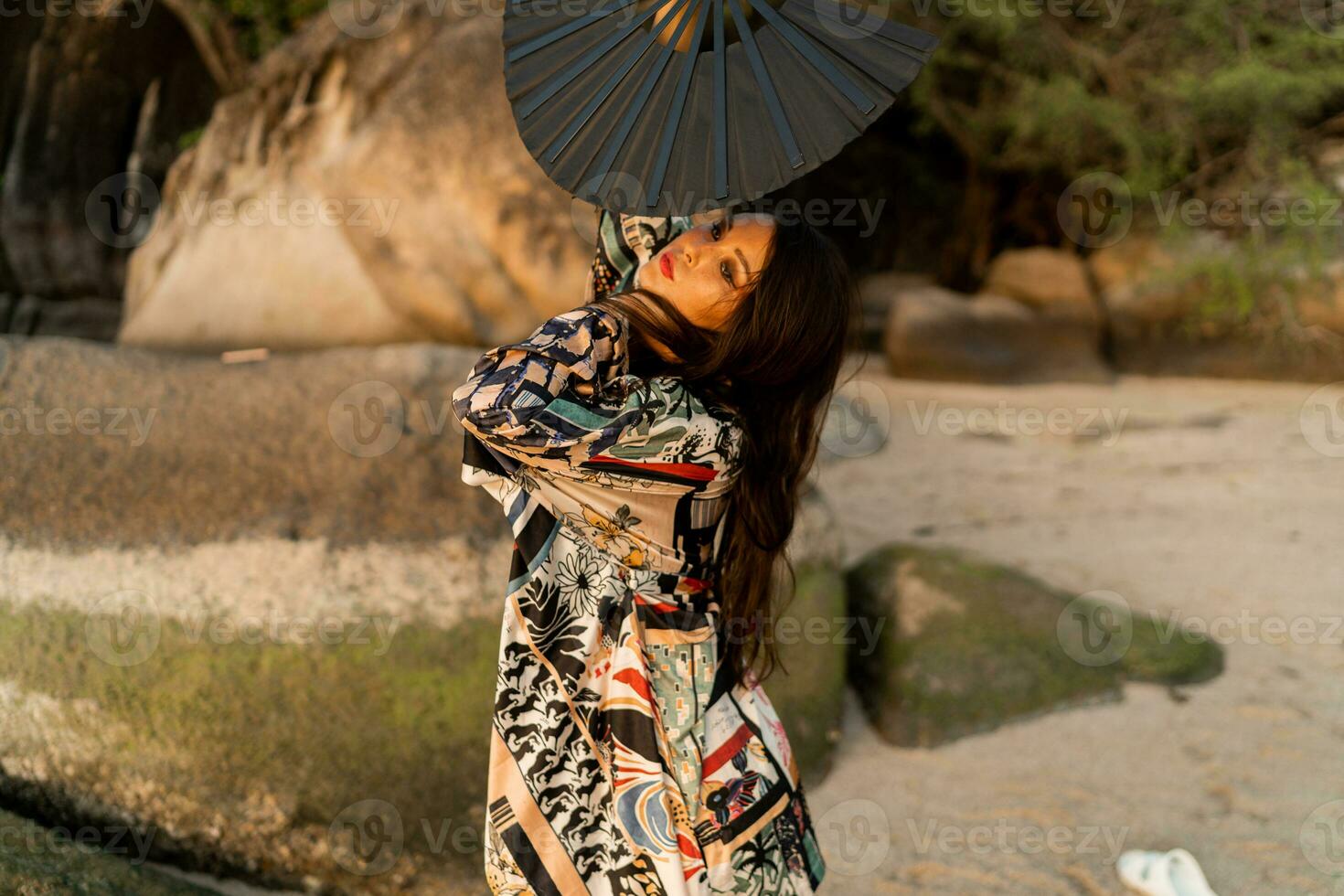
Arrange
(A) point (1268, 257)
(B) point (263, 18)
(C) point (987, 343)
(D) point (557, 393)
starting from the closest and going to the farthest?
1. (D) point (557, 393)
2. (B) point (263, 18)
3. (A) point (1268, 257)
4. (C) point (987, 343)

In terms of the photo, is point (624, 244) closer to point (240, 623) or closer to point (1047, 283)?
point (240, 623)

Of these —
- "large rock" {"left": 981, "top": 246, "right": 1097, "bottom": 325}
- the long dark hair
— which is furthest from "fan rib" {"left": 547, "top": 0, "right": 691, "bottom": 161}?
"large rock" {"left": 981, "top": 246, "right": 1097, "bottom": 325}

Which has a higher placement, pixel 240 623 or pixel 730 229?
pixel 730 229

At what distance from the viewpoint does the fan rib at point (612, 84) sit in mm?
1252

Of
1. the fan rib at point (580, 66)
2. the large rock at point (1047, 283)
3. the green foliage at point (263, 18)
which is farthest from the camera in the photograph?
the large rock at point (1047, 283)

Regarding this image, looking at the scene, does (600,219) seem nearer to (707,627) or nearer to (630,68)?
(630,68)

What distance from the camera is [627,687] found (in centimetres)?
143

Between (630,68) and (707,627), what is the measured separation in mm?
819

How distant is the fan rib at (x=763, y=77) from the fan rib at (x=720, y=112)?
0.02 meters

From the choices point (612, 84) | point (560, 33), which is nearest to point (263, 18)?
point (560, 33)

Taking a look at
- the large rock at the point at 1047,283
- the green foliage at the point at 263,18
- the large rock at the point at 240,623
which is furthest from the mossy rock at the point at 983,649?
the large rock at the point at 1047,283

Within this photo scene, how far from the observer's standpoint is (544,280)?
4.04 meters

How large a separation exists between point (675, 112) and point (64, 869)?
1930 mm

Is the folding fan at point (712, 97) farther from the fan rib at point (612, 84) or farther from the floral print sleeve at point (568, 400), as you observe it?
the floral print sleeve at point (568, 400)
